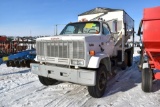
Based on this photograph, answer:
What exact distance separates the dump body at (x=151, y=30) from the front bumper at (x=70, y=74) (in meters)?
A: 2.05

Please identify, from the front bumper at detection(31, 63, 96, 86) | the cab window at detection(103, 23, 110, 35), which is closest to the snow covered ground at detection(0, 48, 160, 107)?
the front bumper at detection(31, 63, 96, 86)

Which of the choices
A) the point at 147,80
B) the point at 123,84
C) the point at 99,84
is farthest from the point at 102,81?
the point at 123,84

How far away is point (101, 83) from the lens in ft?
20.2

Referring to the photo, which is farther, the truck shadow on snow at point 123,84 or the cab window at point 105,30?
the cab window at point 105,30

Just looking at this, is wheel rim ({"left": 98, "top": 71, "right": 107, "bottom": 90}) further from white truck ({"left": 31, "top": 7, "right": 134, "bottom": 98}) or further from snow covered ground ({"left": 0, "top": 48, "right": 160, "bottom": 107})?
snow covered ground ({"left": 0, "top": 48, "right": 160, "bottom": 107})

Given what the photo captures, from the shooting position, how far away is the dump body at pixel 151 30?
19.2 feet

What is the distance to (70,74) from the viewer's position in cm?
582

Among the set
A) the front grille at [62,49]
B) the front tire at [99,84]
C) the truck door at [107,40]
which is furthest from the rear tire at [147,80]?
the front grille at [62,49]

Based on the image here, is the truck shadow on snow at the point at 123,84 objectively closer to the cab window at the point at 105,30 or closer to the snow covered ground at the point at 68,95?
the snow covered ground at the point at 68,95

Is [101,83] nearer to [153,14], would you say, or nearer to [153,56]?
[153,56]

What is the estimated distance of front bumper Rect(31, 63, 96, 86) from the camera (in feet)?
18.1

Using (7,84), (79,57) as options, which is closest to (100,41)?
(79,57)

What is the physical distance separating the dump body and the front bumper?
205 centimetres

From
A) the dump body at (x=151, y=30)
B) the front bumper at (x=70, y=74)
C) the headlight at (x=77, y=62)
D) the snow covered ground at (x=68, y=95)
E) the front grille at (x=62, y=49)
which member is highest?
the dump body at (x=151, y=30)
